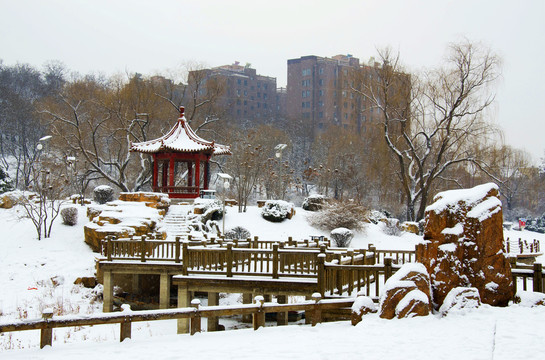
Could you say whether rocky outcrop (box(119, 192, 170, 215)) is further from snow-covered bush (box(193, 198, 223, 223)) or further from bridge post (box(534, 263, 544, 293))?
bridge post (box(534, 263, 544, 293))

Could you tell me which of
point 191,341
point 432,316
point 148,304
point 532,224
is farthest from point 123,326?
point 532,224

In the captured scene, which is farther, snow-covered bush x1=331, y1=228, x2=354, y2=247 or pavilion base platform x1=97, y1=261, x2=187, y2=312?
snow-covered bush x1=331, y1=228, x2=354, y2=247

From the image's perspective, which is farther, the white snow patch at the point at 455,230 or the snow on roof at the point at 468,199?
the snow on roof at the point at 468,199

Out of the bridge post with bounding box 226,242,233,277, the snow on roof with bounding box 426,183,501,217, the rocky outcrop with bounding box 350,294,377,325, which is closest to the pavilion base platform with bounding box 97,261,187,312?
the bridge post with bounding box 226,242,233,277

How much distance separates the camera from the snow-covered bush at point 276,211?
1118 inches

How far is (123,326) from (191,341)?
1066 millimetres

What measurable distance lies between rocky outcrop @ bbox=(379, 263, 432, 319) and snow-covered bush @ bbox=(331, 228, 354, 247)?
53.3 ft

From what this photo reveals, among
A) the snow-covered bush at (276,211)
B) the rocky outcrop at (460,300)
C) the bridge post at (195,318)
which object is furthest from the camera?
the snow-covered bush at (276,211)

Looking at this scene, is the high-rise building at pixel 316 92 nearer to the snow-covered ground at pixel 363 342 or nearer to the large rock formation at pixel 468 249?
the large rock formation at pixel 468 249

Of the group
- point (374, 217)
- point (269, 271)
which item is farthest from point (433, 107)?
point (269, 271)

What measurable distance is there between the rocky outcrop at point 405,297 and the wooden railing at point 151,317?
773 mm

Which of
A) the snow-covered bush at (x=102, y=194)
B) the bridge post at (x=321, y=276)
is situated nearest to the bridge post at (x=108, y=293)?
the bridge post at (x=321, y=276)

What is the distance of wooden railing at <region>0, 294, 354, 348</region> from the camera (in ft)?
23.9

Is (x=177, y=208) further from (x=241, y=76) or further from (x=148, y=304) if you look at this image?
(x=241, y=76)
